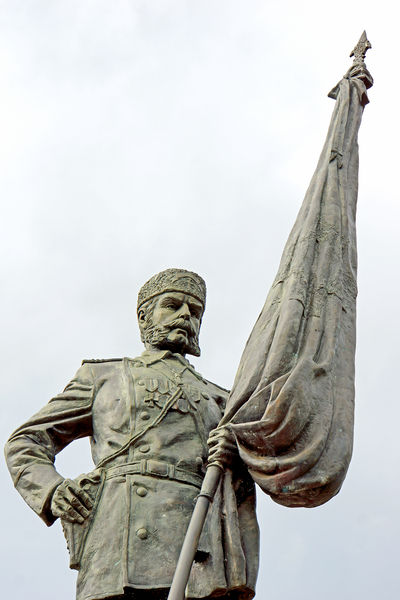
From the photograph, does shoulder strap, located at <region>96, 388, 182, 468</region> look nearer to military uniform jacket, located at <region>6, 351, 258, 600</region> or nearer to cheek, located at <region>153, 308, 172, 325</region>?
military uniform jacket, located at <region>6, 351, 258, 600</region>

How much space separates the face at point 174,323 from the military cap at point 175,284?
0.14 ft

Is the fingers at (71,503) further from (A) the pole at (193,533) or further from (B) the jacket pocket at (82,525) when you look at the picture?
(A) the pole at (193,533)

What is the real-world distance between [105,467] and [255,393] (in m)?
1.39

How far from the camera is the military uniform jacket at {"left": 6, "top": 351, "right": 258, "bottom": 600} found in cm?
871

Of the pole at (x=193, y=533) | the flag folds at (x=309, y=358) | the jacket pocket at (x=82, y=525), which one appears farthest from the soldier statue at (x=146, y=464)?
the flag folds at (x=309, y=358)

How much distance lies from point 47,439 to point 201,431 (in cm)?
122

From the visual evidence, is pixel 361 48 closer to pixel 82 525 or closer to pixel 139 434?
pixel 139 434

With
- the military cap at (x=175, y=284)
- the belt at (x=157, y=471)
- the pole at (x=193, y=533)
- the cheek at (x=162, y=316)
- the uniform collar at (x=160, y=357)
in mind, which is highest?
the military cap at (x=175, y=284)

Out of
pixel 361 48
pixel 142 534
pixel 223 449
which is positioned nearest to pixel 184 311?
pixel 223 449

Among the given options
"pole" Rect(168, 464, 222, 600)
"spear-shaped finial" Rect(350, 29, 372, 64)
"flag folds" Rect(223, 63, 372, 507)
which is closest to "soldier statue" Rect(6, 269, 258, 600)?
"pole" Rect(168, 464, 222, 600)

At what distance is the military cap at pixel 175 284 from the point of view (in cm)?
1049

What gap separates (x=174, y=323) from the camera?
10391 millimetres

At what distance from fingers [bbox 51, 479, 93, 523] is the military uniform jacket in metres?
0.06

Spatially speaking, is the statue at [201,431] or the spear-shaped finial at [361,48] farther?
the spear-shaped finial at [361,48]
